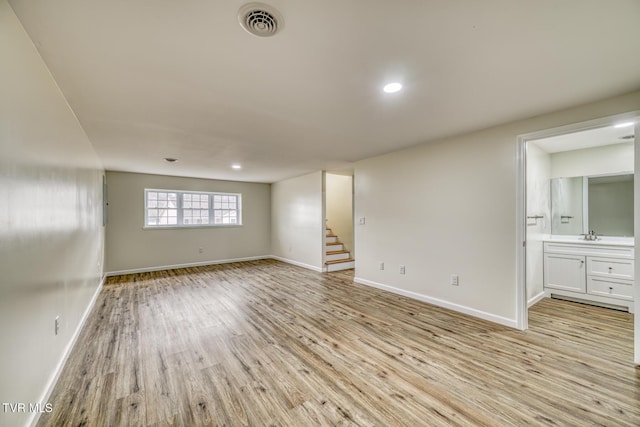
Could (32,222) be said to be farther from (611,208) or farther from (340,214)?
(611,208)

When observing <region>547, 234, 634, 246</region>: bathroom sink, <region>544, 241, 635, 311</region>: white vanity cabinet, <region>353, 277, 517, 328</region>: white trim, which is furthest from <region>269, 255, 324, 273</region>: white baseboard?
<region>547, 234, 634, 246</region>: bathroom sink

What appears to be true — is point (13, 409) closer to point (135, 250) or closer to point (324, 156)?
point (324, 156)

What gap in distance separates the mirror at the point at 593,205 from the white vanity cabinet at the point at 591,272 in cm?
52

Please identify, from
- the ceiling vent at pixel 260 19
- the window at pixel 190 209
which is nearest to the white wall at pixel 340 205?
the window at pixel 190 209

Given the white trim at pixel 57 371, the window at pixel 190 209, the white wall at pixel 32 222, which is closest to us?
the white wall at pixel 32 222

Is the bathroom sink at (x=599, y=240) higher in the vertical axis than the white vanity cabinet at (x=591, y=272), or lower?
higher

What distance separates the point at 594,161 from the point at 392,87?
3.97 meters

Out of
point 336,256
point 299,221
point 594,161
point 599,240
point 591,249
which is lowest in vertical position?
point 336,256

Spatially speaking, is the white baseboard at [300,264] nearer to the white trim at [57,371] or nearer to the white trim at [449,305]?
the white trim at [449,305]

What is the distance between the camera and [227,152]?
4.03 m

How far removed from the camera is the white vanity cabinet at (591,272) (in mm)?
3266

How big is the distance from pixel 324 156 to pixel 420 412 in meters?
3.64

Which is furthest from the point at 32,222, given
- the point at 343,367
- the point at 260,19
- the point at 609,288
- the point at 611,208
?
the point at 611,208

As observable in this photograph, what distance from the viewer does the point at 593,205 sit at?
12.7 feet
